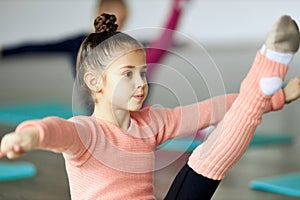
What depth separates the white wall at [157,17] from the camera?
5.39m

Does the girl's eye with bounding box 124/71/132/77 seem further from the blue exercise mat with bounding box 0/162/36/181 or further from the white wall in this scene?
the white wall

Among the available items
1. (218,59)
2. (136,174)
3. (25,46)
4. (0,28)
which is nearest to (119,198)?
(136,174)

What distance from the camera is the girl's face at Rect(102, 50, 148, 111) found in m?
1.27

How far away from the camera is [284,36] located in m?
1.22

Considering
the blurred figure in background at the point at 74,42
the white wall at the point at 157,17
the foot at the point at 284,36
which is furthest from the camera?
the white wall at the point at 157,17

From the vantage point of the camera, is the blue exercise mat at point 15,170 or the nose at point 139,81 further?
the blue exercise mat at point 15,170

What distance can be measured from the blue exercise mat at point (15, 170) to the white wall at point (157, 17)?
2633 mm

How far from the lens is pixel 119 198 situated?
50.1 inches

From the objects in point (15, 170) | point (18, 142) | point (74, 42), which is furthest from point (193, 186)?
point (74, 42)

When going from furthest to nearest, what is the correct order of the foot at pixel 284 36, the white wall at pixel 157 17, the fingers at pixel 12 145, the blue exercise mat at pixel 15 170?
the white wall at pixel 157 17 < the blue exercise mat at pixel 15 170 < the foot at pixel 284 36 < the fingers at pixel 12 145

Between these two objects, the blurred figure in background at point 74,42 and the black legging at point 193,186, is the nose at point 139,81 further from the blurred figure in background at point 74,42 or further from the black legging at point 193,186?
the blurred figure in background at point 74,42

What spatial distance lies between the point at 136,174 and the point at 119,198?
56 mm

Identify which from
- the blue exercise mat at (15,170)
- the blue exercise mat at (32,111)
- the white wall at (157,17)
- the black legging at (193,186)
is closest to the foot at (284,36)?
the black legging at (193,186)

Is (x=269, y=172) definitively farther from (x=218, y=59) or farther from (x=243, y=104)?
(x=218, y=59)
